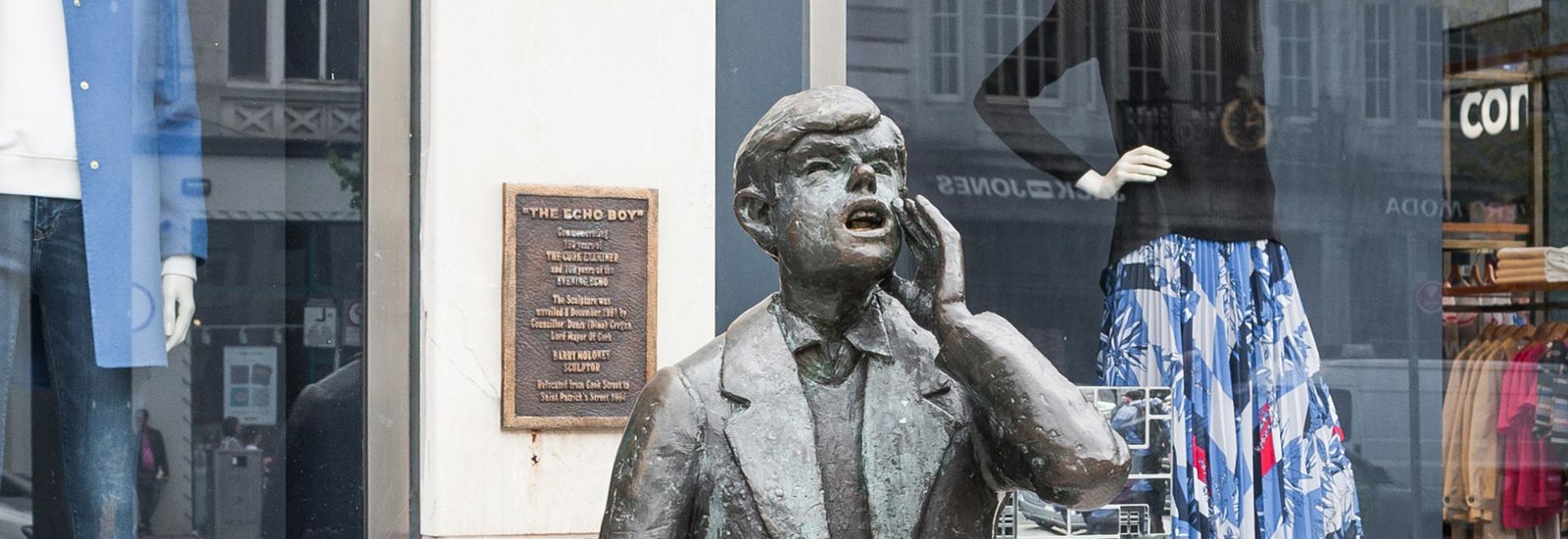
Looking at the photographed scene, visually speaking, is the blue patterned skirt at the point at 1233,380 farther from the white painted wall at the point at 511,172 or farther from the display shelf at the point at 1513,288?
the white painted wall at the point at 511,172

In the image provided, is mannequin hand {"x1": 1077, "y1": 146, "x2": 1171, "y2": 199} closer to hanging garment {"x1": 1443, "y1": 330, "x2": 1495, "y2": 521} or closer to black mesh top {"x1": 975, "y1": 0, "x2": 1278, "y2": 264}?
black mesh top {"x1": 975, "y1": 0, "x2": 1278, "y2": 264}

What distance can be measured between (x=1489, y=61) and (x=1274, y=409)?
6.03 feet

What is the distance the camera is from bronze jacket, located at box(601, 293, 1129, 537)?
2.71 metres

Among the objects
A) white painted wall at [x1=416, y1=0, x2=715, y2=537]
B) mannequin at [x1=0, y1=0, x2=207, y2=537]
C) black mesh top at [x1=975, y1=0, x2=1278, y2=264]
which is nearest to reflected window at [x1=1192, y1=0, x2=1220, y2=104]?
black mesh top at [x1=975, y1=0, x2=1278, y2=264]

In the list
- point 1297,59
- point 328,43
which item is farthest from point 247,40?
point 1297,59

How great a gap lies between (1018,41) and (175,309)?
9.38 feet

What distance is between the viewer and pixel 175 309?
5277 millimetres

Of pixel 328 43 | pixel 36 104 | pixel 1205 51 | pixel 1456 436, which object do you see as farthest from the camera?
pixel 1456 436

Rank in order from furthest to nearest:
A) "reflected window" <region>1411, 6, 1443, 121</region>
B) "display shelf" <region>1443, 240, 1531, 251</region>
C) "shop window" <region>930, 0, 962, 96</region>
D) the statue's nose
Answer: "display shelf" <region>1443, 240, 1531, 251</region> → "reflected window" <region>1411, 6, 1443, 121</region> → "shop window" <region>930, 0, 962, 96</region> → the statue's nose

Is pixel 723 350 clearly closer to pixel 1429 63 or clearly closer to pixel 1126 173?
pixel 1126 173

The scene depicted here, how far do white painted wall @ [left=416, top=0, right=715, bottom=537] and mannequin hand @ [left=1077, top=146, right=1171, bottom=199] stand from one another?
1.54 meters

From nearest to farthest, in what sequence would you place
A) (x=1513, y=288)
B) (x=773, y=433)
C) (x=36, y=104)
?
(x=773, y=433) < (x=36, y=104) < (x=1513, y=288)

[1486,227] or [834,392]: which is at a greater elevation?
[1486,227]

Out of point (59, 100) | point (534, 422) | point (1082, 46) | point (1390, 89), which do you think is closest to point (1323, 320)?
point (1390, 89)
